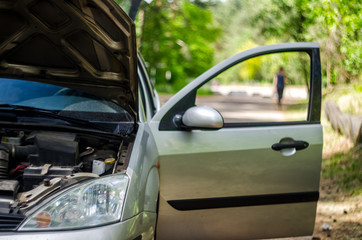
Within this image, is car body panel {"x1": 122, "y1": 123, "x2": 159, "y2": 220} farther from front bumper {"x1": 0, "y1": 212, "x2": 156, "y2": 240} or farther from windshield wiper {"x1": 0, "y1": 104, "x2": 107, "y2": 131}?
windshield wiper {"x1": 0, "y1": 104, "x2": 107, "y2": 131}

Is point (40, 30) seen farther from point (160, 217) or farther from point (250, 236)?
point (250, 236)

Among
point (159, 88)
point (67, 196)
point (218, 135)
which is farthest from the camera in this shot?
point (159, 88)

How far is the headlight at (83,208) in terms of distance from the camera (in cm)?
213

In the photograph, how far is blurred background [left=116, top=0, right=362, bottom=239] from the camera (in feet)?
17.1

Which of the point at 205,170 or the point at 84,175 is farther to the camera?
the point at 205,170

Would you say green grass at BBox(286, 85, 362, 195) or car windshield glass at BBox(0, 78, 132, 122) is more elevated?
car windshield glass at BBox(0, 78, 132, 122)

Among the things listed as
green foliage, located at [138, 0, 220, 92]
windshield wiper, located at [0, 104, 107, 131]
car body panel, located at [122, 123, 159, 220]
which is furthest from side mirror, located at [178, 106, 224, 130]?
green foliage, located at [138, 0, 220, 92]

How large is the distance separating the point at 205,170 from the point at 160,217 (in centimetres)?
47

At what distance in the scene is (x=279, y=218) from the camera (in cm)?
318

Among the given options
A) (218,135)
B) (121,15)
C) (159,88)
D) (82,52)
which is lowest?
(159,88)

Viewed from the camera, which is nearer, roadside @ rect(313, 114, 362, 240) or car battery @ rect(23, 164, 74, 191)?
car battery @ rect(23, 164, 74, 191)

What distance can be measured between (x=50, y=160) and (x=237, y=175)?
4.39 feet

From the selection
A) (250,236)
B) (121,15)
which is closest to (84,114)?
(121,15)

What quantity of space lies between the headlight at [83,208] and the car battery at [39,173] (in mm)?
452
